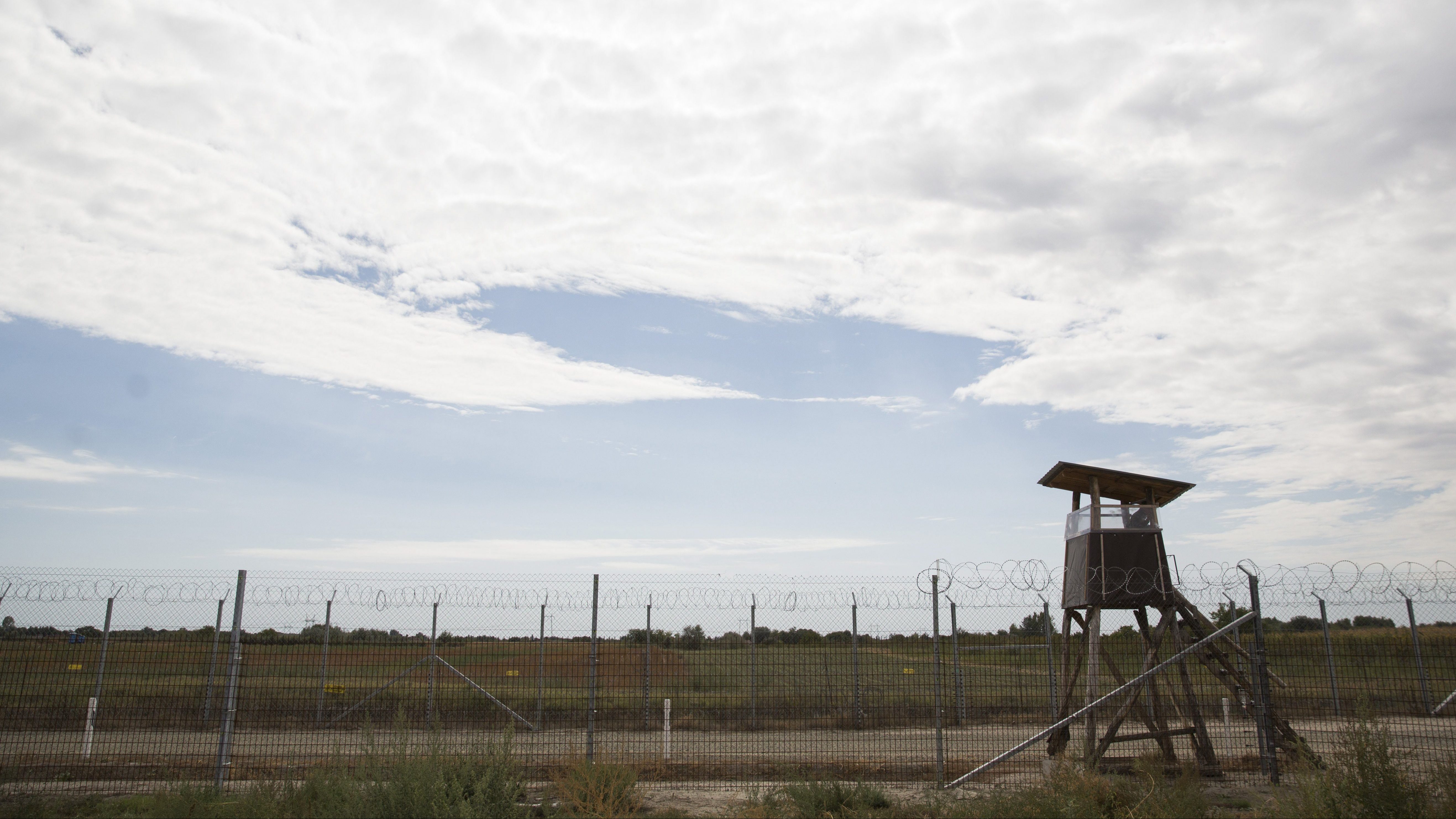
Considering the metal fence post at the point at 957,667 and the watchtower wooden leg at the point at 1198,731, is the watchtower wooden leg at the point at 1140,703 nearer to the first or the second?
the watchtower wooden leg at the point at 1198,731

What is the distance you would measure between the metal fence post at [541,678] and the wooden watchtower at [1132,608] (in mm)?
7049

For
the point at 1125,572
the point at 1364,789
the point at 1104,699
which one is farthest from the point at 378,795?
the point at 1125,572

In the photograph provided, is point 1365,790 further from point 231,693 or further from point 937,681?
point 231,693

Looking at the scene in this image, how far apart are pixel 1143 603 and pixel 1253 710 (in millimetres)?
1804

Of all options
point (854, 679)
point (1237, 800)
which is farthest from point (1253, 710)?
point (854, 679)

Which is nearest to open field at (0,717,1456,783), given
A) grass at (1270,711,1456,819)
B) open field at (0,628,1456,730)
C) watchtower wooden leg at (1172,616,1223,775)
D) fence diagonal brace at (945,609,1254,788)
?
open field at (0,628,1456,730)

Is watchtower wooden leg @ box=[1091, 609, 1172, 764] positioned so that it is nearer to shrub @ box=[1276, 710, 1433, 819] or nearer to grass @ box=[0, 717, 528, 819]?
shrub @ box=[1276, 710, 1433, 819]

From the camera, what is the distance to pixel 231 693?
10164mm

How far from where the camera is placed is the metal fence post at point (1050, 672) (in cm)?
1251

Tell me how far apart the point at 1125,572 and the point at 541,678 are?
29.1 ft

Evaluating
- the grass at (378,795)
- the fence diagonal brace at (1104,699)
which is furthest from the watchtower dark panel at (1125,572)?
the grass at (378,795)

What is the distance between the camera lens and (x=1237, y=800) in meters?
9.51

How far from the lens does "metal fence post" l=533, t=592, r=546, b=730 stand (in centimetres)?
1335

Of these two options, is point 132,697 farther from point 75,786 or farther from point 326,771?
point 326,771
